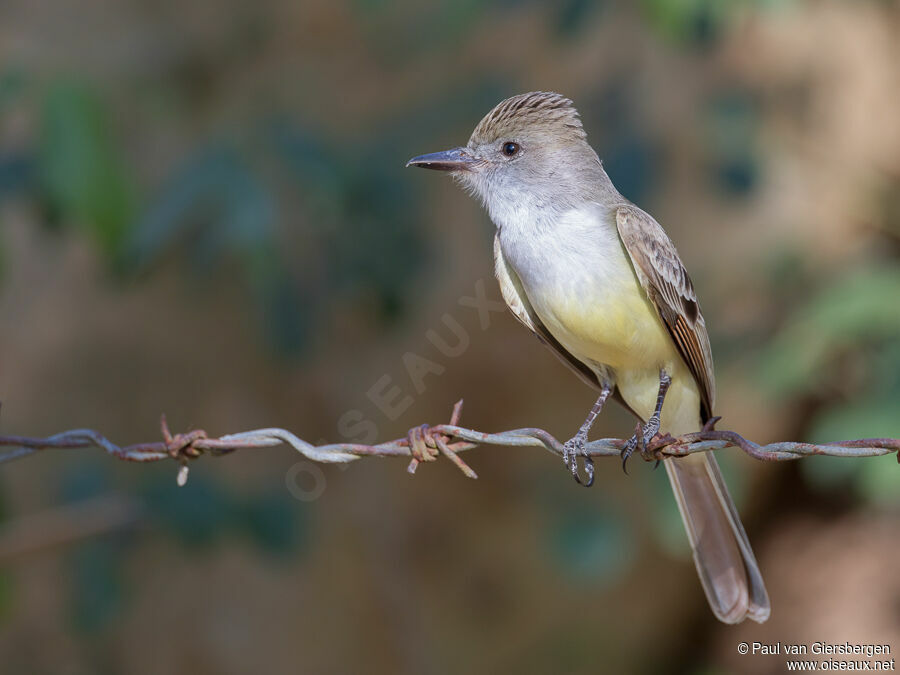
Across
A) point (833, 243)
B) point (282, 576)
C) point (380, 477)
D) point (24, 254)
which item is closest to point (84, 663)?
point (282, 576)

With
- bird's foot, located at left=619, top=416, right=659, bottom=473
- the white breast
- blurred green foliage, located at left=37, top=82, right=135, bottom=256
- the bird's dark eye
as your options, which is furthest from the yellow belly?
blurred green foliage, located at left=37, top=82, right=135, bottom=256

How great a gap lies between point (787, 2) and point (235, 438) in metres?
2.63

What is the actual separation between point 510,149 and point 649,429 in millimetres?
1195

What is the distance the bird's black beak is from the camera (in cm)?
372

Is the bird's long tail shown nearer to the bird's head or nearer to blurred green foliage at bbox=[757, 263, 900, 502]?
blurred green foliage at bbox=[757, 263, 900, 502]

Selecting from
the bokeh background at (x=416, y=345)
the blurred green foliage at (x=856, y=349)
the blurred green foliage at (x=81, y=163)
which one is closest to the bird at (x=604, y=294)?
the blurred green foliage at (x=856, y=349)

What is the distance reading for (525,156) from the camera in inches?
145

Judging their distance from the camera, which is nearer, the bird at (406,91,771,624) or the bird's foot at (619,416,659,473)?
the bird's foot at (619,416,659,473)

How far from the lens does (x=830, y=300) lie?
14.0 ft

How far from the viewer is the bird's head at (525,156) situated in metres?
3.56

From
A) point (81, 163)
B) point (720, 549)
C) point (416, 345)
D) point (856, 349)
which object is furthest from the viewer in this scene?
point (416, 345)

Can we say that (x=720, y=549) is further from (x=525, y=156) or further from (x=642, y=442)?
(x=525, y=156)

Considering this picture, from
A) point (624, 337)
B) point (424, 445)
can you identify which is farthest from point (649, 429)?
point (424, 445)

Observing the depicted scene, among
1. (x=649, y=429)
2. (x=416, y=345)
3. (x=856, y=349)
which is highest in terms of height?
(x=649, y=429)
